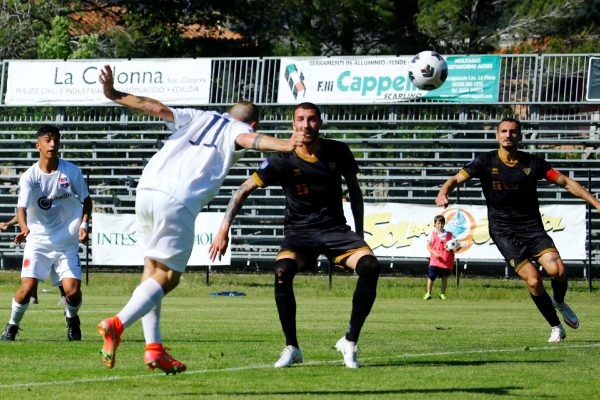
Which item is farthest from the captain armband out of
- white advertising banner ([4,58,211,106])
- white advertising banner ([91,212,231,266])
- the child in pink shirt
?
white advertising banner ([4,58,211,106])

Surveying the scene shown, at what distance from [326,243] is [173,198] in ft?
6.76

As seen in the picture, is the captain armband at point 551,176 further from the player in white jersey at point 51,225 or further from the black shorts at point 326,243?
the player in white jersey at point 51,225

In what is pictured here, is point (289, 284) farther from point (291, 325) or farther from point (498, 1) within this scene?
point (498, 1)

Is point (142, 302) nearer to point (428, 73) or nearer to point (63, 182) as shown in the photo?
point (63, 182)

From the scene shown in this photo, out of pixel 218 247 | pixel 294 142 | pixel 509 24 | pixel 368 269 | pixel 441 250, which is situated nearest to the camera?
pixel 294 142

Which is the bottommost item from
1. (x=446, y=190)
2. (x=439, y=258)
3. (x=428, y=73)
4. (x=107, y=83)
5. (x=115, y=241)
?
(x=115, y=241)

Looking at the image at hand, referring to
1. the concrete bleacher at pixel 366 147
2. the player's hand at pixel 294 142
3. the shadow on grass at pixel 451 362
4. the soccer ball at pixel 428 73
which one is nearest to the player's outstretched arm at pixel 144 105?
the player's hand at pixel 294 142

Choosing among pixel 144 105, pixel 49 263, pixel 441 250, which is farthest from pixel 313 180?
pixel 441 250

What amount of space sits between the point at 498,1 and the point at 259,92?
39.8 ft

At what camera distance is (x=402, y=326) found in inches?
599

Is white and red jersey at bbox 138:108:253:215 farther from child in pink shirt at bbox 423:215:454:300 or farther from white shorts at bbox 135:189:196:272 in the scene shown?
child in pink shirt at bbox 423:215:454:300

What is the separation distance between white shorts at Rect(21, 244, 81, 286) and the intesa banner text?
21.0 meters

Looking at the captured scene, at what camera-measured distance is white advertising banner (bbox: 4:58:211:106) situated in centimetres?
3497

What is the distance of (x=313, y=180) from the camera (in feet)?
32.7
